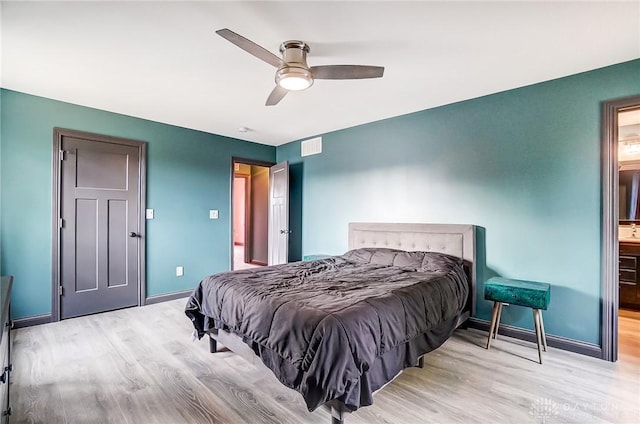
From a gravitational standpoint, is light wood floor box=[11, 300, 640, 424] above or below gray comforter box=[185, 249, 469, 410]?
below

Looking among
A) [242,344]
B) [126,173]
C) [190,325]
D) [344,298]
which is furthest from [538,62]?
[126,173]

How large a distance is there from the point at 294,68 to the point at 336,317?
65.2 inches

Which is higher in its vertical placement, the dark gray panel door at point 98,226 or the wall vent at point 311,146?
the wall vent at point 311,146

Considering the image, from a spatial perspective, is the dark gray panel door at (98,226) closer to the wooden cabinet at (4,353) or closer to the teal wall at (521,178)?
the wooden cabinet at (4,353)

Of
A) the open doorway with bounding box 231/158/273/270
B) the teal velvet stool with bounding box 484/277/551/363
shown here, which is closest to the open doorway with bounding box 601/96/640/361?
the teal velvet stool with bounding box 484/277/551/363

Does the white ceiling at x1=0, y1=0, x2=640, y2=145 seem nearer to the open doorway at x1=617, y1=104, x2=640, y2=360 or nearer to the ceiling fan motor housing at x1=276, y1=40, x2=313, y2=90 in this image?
the ceiling fan motor housing at x1=276, y1=40, x2=313, y2=90

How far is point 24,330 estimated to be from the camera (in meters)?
3.14

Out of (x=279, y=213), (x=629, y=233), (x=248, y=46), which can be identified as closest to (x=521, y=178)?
(x=629, y=233)

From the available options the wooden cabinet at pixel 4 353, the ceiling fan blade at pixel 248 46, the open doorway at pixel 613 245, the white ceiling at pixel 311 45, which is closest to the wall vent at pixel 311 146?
the white ceiling at pixel 311 45

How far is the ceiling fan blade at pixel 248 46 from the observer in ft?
5.62

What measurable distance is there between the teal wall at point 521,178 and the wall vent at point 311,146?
98 centimetres

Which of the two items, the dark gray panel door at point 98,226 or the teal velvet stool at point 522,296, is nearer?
the teal velvet stool at point 522,296

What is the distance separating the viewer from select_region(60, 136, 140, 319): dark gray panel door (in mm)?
3484

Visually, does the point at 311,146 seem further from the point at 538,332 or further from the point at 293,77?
the point at 538,332
